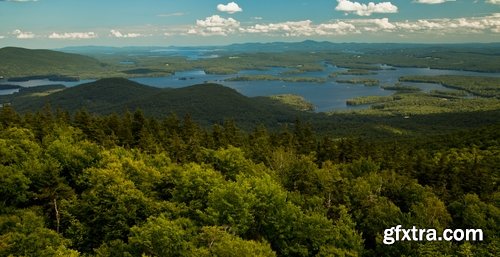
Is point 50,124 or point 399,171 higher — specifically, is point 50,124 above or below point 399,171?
above

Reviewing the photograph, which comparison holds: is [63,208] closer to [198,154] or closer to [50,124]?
[198,154]

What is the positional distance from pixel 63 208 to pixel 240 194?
19.5 metres

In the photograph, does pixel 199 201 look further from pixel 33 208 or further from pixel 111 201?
pixel 33 208

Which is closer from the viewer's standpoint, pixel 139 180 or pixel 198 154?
pixel 139 180

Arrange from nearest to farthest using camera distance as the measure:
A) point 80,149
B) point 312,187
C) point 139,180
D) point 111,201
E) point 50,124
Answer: point 111,201, point 139,180, point 312,187, point 80,149, point 50,124

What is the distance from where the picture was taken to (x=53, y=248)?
3538 centimetres

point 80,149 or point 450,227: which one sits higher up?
point 80,149

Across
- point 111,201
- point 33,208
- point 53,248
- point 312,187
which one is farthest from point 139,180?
point 312,187

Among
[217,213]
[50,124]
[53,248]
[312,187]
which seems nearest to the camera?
[53,248]

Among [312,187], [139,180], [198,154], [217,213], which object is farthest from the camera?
[198,154]

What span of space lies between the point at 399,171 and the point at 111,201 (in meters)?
47.7

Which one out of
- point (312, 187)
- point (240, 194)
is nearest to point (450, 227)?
point (312, 187)

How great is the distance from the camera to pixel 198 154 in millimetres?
67750

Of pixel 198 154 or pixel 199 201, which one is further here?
pixel 198 154
